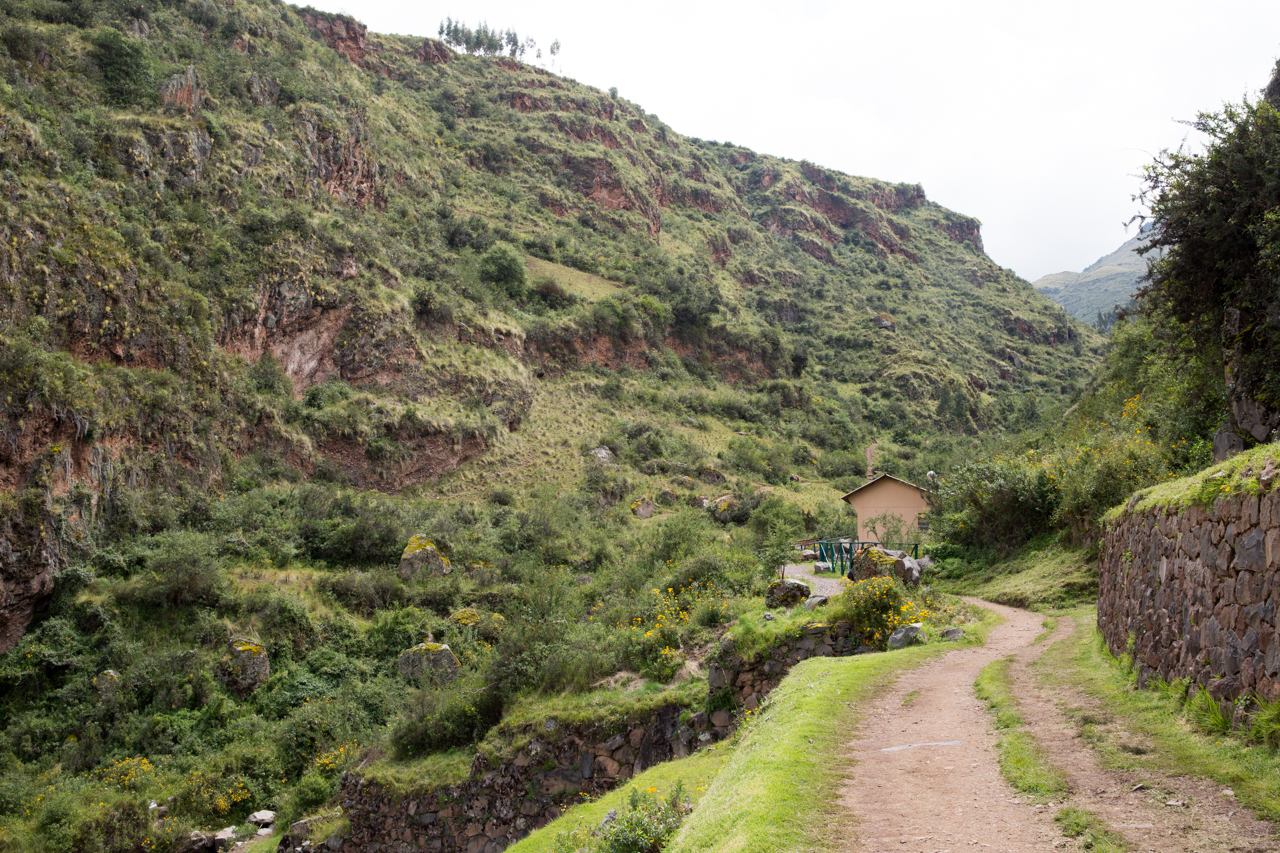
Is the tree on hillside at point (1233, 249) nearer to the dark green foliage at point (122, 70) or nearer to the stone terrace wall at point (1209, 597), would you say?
the stone terrace wall at point (1209, 597)

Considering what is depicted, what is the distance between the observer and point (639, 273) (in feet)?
254

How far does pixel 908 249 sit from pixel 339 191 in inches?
4596

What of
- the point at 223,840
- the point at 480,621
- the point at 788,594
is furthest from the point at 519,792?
the point at 480,621

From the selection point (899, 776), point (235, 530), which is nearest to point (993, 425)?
point (235, 530)

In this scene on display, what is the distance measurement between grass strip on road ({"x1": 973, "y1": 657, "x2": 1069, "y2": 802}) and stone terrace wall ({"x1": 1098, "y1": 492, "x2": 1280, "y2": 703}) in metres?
1.50

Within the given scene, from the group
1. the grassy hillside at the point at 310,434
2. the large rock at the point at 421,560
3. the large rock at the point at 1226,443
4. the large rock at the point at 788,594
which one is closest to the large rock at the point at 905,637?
the large rock at the point at 788,594

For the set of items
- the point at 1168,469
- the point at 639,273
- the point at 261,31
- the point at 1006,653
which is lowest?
the point at 1006,653

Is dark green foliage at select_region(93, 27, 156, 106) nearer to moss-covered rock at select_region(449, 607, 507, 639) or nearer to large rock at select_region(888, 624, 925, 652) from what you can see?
moss-covered rock at select_region(449, 607, 507, 639)

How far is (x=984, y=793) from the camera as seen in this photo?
594 centimetres

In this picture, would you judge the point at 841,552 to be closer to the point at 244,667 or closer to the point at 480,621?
the point at 480,621

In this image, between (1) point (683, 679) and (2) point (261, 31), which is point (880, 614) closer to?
(1) point (683, 679)

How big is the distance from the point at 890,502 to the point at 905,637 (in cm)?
2182

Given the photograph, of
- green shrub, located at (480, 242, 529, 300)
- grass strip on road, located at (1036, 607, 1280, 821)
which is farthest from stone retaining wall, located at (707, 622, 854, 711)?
green shrub, located at (480, 242, 529, 300)

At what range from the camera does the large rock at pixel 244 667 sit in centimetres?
2339
